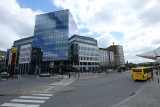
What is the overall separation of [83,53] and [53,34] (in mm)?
22400

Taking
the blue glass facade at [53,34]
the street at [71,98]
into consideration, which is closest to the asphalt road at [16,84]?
the street at [71,98]

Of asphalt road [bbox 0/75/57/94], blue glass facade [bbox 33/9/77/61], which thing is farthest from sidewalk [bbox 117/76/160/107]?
blue glass facade [bbox 33/9/77/61]

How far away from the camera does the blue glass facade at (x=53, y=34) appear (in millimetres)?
52812

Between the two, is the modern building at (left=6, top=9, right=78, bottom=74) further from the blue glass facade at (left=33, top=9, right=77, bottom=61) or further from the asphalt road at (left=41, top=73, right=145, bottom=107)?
the asphalt road at (left=41, top=73, right=145, bottom=107)

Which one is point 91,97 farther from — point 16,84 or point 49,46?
point 49,46

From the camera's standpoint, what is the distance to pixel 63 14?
188ft

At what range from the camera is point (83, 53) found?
59.8 meters

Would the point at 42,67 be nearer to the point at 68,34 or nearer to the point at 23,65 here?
the point at 23,65

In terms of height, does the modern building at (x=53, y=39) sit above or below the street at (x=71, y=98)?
above

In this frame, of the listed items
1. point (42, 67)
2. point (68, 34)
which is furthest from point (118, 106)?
point (42, 67)

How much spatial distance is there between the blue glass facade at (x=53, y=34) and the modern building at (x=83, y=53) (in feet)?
15.6

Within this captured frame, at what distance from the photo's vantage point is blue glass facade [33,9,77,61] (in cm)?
5281

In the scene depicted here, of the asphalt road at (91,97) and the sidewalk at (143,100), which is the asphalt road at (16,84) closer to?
the asphalt road at (91,97)

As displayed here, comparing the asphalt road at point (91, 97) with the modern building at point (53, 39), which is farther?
the modern building at point (53, 39)
